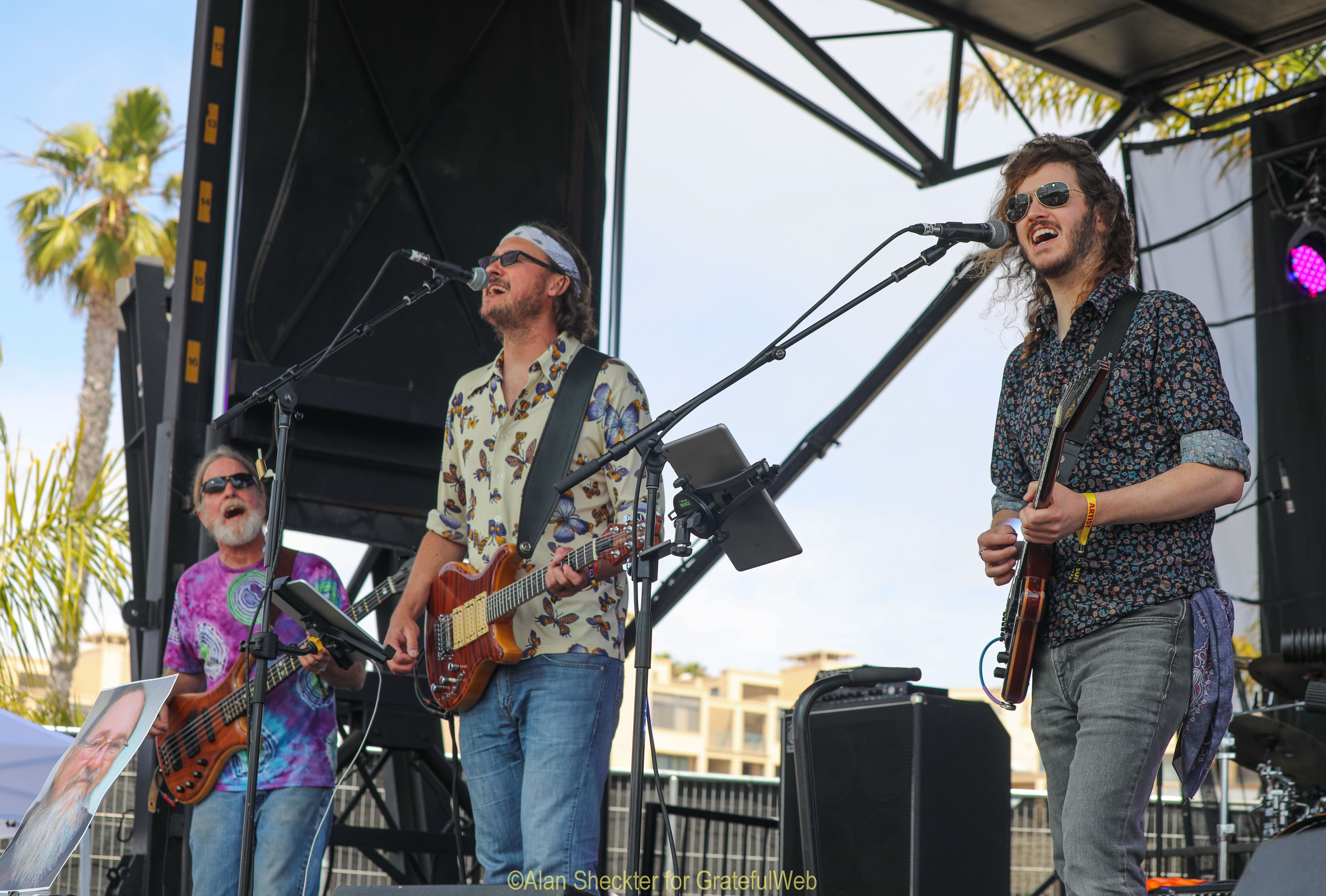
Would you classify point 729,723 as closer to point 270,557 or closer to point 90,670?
point 90,670

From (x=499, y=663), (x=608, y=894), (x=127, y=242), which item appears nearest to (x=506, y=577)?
(x=499, y=663)

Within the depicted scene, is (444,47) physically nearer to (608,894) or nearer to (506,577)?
(506,577)

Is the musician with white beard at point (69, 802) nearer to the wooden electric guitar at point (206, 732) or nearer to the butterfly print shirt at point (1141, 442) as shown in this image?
the wooden electric guitar at point (206, 732)

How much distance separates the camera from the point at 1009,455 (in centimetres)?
272

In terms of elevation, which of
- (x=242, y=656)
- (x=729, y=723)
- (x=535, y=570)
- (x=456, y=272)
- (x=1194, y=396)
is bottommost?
(x=729, y=723)

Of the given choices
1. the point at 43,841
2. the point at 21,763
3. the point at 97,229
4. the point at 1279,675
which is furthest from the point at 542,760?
the point at 97,229

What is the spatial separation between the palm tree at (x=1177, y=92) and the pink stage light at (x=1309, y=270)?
0.70 metres

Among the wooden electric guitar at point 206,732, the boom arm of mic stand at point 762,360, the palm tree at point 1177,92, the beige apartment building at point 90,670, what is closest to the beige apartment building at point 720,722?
the beige apartment building at point 90,670

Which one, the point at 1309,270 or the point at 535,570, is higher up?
the point at 1309,270

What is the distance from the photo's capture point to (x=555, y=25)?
19.1 ft

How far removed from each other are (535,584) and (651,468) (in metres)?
0.62

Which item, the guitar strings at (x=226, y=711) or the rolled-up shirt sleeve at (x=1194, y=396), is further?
the guitar strings at (x=226, y=711)

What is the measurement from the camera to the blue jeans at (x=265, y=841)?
3.79 m

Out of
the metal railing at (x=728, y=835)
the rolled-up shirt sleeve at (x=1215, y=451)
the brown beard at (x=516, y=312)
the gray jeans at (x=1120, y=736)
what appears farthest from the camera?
the metal railing at (x=728, y=835)
